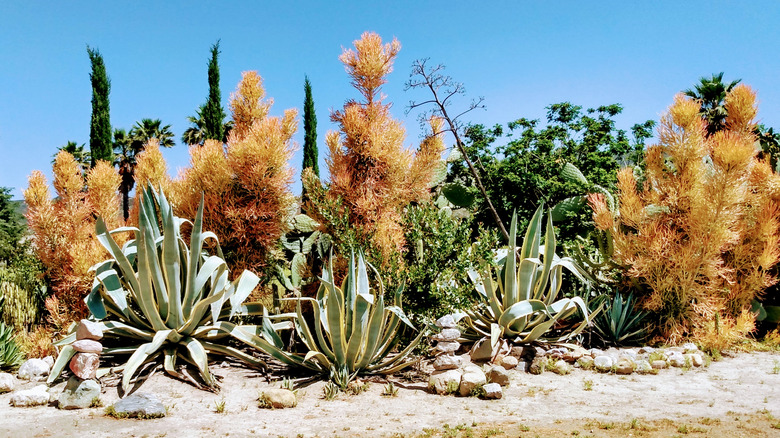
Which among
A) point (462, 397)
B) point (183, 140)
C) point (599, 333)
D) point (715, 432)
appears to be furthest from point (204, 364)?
point (183, 140)

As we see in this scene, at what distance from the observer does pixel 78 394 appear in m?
5.29

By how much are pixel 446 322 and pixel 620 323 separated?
2402mm

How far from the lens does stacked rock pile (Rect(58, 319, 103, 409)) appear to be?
17.3 feet

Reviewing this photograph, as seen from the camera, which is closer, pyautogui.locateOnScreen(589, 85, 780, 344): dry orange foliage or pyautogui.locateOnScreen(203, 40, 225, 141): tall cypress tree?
pyautogui.locateOnScreen(589, 85, 780, 344): dry orange foliage

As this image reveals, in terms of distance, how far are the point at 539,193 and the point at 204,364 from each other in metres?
10.5

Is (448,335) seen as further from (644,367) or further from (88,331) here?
(88,331)

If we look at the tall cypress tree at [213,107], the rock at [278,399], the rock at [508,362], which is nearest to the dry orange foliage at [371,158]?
the rock at [508,362]

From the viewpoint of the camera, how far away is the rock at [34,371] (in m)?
6.25

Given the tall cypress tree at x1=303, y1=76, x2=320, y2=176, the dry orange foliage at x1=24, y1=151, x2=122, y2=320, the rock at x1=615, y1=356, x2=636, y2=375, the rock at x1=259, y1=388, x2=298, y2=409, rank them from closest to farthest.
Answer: the rock at x1=259, y1=388, x2=298, y2=409 → the rock at x1=615, y1=356, x2=636, y2=375 → the dry orange foliage at x1=24, y1=151, x2=122, y2=320 → the tall cypress tree at x1=303, y1=76, x2=320, y2=176

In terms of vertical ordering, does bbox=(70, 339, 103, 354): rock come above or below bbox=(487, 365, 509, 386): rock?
above

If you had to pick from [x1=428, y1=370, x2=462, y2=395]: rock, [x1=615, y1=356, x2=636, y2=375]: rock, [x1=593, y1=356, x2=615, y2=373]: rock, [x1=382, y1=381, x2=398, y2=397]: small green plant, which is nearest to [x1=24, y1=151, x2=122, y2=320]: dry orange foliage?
[x1=382, y1=381, x2=398, y2=397]: small green plant

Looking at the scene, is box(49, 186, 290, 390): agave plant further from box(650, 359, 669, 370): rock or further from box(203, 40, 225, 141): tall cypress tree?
box(203, 40, 225, 141): tall cypress tree

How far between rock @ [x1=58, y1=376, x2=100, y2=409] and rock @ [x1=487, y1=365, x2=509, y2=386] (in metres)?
3.60

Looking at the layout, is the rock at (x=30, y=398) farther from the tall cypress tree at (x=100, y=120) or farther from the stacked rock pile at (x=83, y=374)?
the tall cypress tree at (x=100, y=120)
